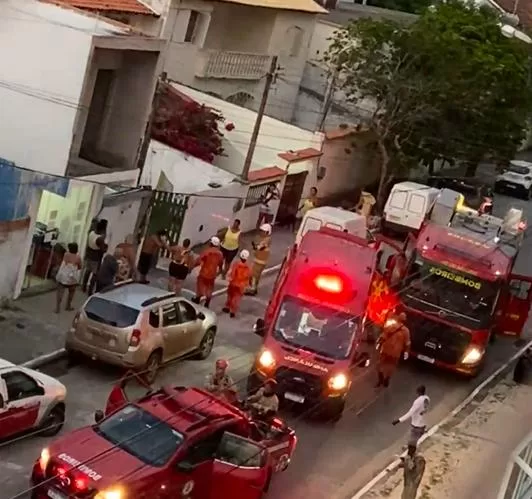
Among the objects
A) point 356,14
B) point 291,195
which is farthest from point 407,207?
point 356,14

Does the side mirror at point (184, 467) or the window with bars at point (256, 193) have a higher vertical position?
the window with bars at point (256, 193)

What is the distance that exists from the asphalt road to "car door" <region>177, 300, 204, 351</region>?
20.0 inches

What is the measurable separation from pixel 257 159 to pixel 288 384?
17606mm

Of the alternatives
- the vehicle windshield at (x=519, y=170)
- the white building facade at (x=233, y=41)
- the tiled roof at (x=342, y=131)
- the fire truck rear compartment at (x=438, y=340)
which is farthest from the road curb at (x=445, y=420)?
the vehicle windshield at (x=519, y=170)

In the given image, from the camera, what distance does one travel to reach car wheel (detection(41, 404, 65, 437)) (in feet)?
58.1

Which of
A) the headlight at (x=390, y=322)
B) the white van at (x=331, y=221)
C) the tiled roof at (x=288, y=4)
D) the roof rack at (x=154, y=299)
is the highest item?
the tiled roof at (x=288, y=4)

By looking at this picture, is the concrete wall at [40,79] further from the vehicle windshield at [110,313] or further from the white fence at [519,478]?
the white fence at [519,478]

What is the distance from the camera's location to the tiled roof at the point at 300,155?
36.4m

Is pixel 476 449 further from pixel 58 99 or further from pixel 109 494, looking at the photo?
pixel 58 99

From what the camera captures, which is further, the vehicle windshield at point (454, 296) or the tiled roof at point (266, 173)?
the tiled roof at point (266, 173)

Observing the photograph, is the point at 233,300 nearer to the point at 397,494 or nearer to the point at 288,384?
the point at 288,384

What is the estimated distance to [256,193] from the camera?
34188 mm

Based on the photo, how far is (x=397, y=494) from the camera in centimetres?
1859

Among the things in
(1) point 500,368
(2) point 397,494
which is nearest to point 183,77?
(1) point 500,368
